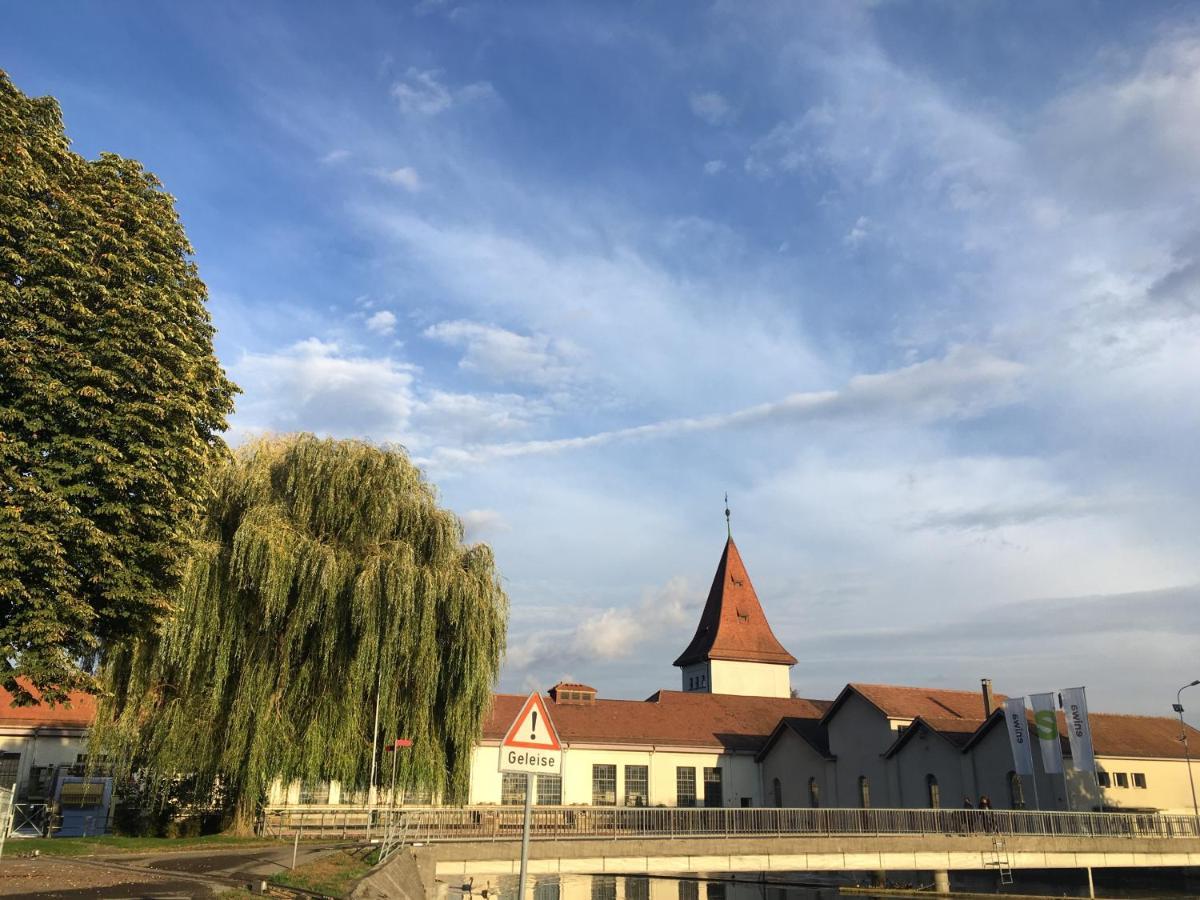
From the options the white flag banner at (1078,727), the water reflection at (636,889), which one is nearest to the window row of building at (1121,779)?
the white flag banner at (1078,727)

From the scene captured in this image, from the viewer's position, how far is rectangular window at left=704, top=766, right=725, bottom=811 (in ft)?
153

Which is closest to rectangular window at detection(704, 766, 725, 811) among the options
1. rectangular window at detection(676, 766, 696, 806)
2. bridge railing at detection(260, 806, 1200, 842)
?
rectangular window at detection(676, 766, 696, 806)

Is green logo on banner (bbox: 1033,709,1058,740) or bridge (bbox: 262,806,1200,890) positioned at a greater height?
green logo on banner (bbox: 1033,709,1058,740)

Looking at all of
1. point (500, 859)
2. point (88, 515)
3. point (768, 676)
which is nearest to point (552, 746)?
point (88, 515)

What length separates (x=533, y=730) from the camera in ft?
28.0

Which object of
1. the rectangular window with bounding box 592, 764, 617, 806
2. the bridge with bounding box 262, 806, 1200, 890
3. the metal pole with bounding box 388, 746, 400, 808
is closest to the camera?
the bridge with bounding box 262, 806, 1200, 890

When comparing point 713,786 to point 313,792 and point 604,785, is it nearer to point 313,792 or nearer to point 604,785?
point 604,785

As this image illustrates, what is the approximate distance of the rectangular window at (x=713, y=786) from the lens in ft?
153

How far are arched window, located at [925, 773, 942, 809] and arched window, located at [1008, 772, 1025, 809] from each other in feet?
10.9

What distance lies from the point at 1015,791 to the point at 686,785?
52.2 ft

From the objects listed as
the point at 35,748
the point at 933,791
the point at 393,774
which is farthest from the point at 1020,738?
the point at 35,748

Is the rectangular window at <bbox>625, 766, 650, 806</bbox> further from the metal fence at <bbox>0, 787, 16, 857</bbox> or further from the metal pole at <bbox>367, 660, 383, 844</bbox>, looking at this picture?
the metal fence at <bbox>0, 787, 16, 857</bbox>

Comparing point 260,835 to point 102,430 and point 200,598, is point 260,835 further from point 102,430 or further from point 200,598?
point 102,430

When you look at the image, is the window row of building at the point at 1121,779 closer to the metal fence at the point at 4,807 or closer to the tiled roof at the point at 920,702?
the tiled roof at the point at 920,702
